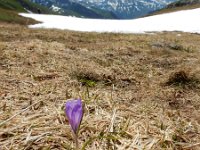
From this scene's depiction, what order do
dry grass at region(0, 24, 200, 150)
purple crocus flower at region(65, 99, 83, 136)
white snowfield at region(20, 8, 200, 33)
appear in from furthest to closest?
1. white snowfield at region(20, 8, 200, 33)
2. dry grass at region(0, 24, 200, 150)
3. purple crocus flower at region(65, 99, 83, 136)

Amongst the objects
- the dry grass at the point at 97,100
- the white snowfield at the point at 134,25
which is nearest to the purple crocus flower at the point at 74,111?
the dry grass at the point at 97,100

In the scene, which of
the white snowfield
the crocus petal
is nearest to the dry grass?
the crocus petal

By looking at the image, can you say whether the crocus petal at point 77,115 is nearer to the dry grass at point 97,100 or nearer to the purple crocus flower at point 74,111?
the purple crocus flower at point 74,111

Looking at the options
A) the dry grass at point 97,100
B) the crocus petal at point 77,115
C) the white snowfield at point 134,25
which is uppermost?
the crocus petal at point 77,115

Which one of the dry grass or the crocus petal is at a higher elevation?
the crocus petal

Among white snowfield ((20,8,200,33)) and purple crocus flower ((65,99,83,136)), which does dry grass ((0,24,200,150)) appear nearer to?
purple crocus flower ((65,99,83,136))

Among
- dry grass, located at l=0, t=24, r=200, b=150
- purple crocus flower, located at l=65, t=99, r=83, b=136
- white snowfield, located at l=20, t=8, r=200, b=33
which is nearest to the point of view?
purple crocus flower, located at l=65, t=99, r=83, b=136

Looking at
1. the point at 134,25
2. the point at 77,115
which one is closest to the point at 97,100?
the point at 77,115

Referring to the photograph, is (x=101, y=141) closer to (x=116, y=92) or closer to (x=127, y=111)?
(x=127, y=111)
